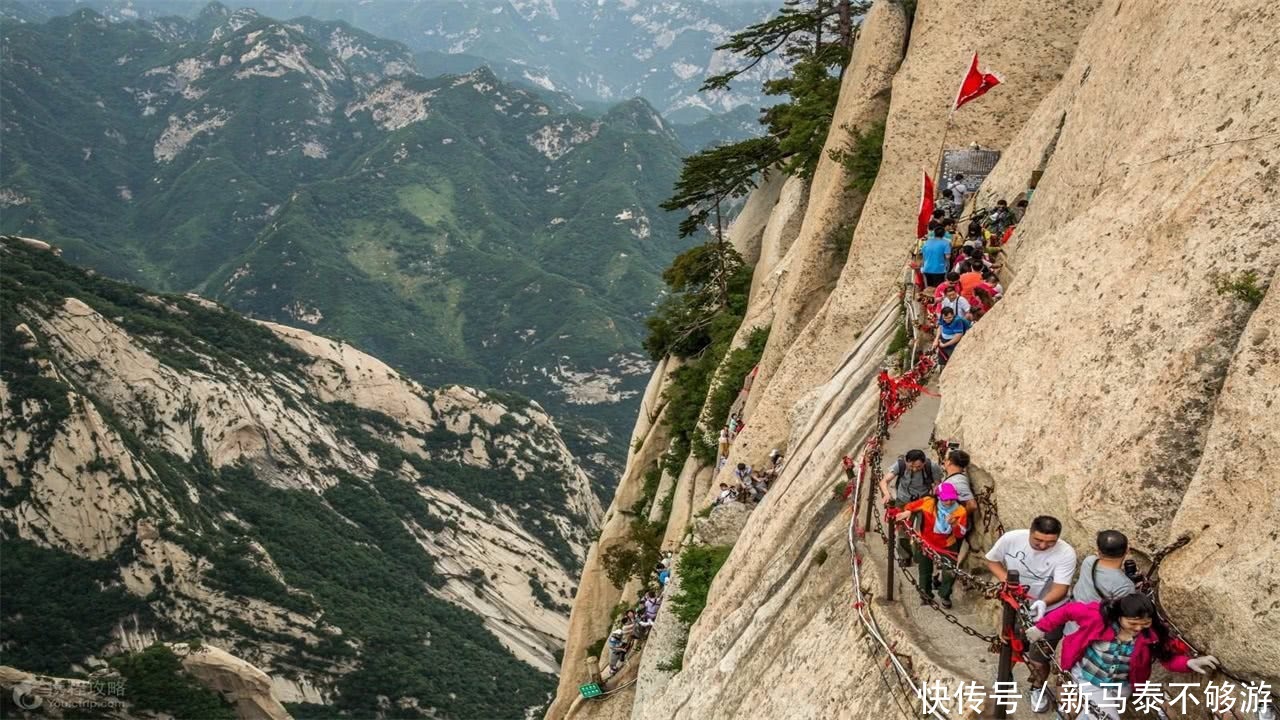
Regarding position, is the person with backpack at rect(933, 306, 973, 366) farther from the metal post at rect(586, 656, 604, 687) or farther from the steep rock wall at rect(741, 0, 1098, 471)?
the metal post at rect(586, 656, 604, 687)

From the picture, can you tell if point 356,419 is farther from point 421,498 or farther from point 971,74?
point 971,74

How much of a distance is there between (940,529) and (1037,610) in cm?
240

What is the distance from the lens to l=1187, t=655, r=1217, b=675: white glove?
8.38m

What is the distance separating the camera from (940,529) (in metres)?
11.5

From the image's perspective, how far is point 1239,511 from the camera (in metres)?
8.62

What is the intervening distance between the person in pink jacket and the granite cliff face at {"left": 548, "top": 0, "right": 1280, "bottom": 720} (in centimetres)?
35

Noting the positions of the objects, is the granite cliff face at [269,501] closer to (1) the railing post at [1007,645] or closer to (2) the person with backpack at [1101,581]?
(1) the railing post at [1007,645]

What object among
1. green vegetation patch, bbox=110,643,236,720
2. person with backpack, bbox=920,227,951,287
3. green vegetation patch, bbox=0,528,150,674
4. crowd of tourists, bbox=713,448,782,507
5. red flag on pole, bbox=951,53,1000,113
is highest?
red flag on pole, bbox=951,53,1000,113

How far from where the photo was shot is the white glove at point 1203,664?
838cm

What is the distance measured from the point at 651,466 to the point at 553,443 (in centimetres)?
13614

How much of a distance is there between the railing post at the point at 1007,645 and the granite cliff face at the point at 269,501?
330ft

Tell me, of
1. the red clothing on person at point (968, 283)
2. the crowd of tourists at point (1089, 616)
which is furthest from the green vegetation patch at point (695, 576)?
the crowd of tourists at point (1089, 616)

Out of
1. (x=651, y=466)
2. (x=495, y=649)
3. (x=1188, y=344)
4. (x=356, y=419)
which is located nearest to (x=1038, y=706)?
(x=1188, y=344)

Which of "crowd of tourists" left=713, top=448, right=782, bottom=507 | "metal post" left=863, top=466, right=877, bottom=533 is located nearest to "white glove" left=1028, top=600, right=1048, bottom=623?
"metal post" left=863, top=466, right=877, bottom=533
